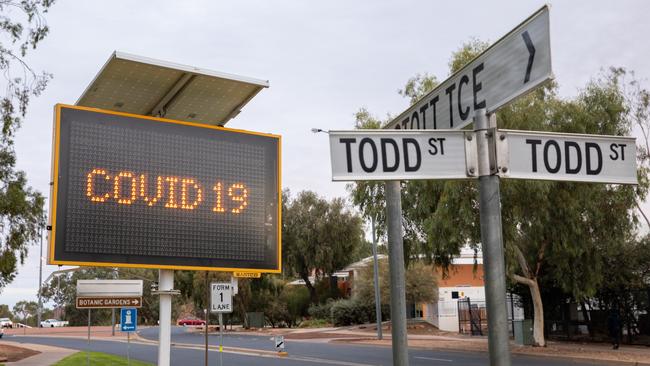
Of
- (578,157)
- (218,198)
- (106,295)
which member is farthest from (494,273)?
(106,295)

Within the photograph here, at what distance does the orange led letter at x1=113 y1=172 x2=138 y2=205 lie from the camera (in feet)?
21.1

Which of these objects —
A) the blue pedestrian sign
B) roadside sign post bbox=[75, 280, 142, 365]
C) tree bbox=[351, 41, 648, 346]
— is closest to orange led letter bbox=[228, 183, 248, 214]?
roadside sign post bbox=[75, 280, 142, 365]

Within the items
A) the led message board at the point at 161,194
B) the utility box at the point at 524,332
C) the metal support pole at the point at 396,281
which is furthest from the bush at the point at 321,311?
the metal support pole at the point at 396,281

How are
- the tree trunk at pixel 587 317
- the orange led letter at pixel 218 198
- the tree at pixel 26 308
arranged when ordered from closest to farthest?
the orange led letter at pixel 218 198
the tree trunk at pixel 587 317
the tree at pixel 26 308

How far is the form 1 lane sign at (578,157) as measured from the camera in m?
3.53

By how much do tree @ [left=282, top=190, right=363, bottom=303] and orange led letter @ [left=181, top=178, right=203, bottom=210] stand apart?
5013 centimetres

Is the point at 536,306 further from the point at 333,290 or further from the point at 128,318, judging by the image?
the point at 333,290

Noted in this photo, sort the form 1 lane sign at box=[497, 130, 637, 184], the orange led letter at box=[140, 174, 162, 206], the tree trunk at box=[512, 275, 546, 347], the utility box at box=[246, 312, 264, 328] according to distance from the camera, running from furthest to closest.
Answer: the utility box at box=[246, 312, 264, 328] → the tree trunk at box=[512, 275, 546, 347] → the orange led letter at box=[140, 174, 162, 206] → the form 1 lane sign at box=[497, 130, 637, 184]

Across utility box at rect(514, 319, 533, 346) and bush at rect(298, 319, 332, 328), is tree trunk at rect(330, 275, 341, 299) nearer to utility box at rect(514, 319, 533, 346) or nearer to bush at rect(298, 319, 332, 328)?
bush at rect(298, 319, 332, 328)

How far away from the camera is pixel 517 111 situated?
77.9 feet

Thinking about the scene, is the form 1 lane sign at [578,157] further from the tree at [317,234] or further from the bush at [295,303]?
the bush at [295,303]

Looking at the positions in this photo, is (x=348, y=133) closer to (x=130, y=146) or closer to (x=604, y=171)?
(x=604, y=171)

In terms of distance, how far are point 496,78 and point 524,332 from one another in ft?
90.6

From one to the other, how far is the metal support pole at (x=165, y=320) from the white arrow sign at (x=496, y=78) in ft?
13.9
